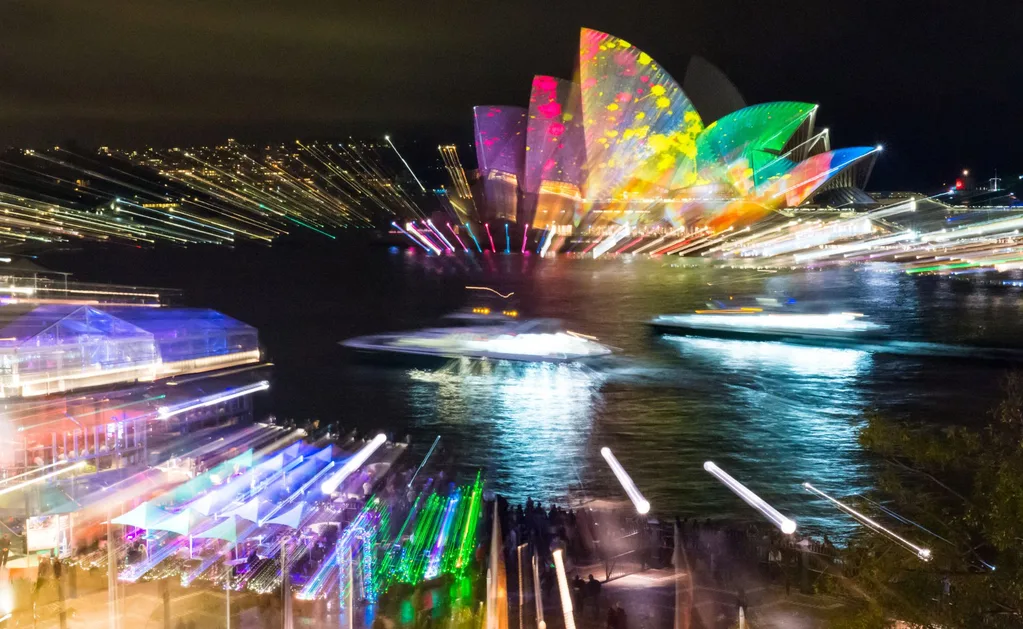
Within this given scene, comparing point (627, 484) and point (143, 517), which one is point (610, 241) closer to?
point (627, 484)

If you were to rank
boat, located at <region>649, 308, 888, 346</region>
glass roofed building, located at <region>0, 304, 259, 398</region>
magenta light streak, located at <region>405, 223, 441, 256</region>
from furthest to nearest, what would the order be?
magenta light streak, located at <region>405, 223, 441, 256</region> → boat, located at <region>649, 308, 888, 346</region> → glass roofed building, located at <region>0, 304, 259, 398</region>

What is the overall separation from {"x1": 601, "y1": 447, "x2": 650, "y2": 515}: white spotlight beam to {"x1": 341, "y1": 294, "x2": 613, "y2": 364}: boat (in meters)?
4.61

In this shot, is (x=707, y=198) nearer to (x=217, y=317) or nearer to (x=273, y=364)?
(x=273, y=364)

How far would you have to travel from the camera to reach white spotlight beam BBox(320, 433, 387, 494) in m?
4.53

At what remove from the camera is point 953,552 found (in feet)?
8.02

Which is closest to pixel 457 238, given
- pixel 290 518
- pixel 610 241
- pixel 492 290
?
pixel 610 241

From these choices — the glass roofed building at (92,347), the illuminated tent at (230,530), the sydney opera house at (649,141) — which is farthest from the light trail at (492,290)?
the illuminated tent at (230,530)

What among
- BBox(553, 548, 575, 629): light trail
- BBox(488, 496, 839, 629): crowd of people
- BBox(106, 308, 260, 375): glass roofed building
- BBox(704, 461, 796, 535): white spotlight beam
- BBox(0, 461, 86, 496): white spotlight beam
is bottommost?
BBox(704, 461, 796, 535): white spotlight beam

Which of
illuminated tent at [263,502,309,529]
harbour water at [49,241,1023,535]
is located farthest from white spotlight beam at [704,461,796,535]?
illuminated tent at [263,502,309,529]

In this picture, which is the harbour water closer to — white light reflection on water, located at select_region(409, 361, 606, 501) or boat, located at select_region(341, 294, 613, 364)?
white light reflection on water, located at select_region(409, 361, 606, 501)

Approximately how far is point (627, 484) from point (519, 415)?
2362mm

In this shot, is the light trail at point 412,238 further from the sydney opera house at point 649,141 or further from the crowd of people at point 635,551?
the crowd of people at point 635,551

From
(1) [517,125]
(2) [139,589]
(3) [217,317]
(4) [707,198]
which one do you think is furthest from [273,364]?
(4) [707,198]

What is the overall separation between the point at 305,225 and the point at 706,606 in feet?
152
